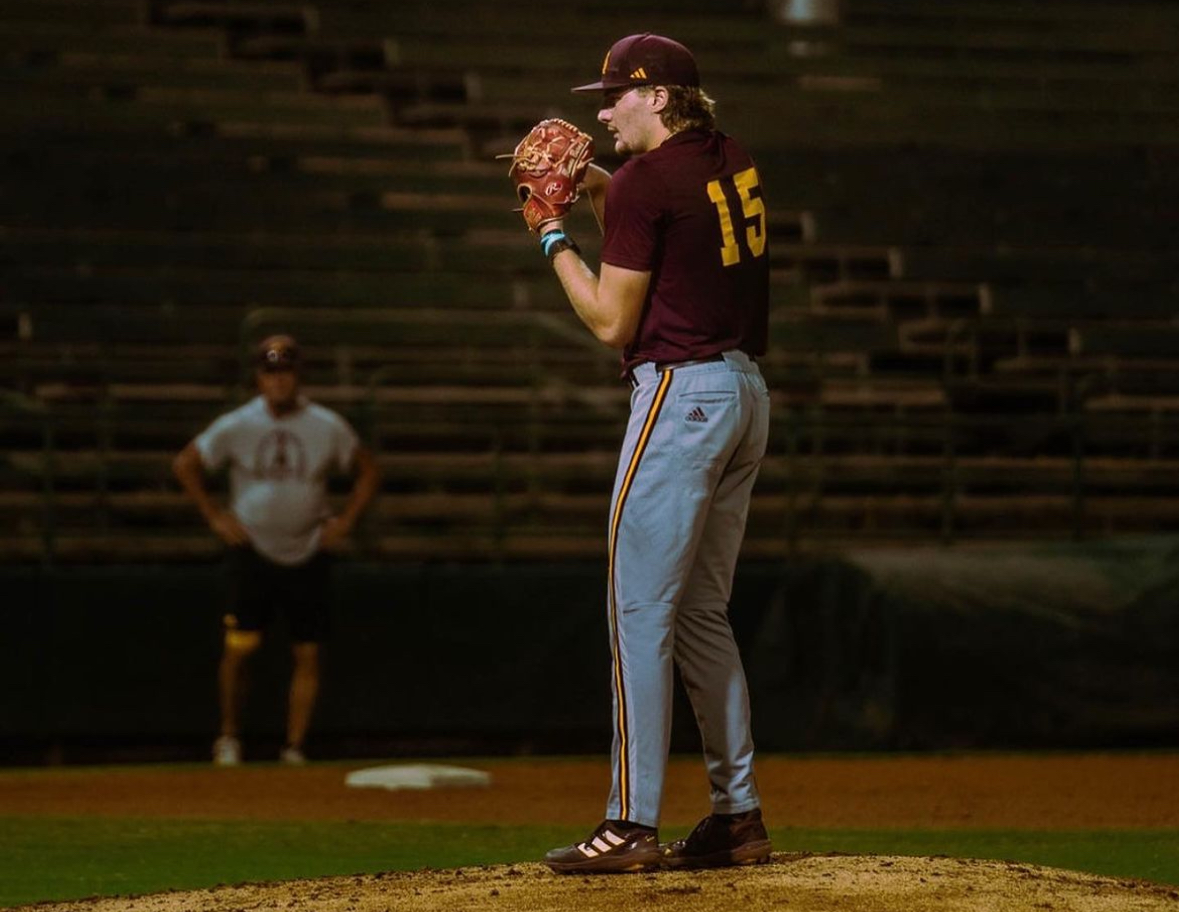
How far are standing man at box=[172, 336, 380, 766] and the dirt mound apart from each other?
5122mm

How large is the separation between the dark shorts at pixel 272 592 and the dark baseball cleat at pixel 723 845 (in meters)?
5.49

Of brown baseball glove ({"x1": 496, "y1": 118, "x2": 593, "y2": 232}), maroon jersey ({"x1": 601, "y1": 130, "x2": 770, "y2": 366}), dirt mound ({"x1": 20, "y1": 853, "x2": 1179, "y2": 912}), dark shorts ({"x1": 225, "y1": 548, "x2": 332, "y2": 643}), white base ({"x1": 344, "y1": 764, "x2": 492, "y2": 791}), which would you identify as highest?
brown baseball glove ({"x1": 496, "y1": 118, "x2": 593, "y2": 232})

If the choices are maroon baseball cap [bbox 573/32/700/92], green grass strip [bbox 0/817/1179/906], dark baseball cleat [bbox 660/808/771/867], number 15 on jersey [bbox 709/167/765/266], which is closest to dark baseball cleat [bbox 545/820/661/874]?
dark baseball cleat [bbox 660/808/771/867]

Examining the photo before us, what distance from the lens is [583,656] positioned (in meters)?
10.8

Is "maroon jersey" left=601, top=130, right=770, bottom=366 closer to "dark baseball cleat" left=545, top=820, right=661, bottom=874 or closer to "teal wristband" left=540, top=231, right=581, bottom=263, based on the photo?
"teal wristband" left=540, top=231, right=581, bottom=263

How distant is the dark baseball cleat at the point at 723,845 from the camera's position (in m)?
4.50

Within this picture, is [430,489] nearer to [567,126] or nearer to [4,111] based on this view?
[4,111]

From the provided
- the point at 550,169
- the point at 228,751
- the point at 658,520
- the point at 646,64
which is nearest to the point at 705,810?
the point at 228,751

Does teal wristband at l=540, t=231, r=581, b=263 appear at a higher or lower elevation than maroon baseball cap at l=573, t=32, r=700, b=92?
lower

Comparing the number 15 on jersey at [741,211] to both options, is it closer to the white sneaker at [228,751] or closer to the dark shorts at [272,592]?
the dark shorts at [272,592]

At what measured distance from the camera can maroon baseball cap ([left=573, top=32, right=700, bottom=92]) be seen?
14.5 ft

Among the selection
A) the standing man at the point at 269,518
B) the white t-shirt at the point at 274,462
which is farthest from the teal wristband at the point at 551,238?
the white t-shirt at the point at 274,462

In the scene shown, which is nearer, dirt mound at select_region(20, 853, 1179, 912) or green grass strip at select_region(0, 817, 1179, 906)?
dirt mound at select_region(20, 853, 1179, 912)

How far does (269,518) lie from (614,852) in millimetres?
5815
